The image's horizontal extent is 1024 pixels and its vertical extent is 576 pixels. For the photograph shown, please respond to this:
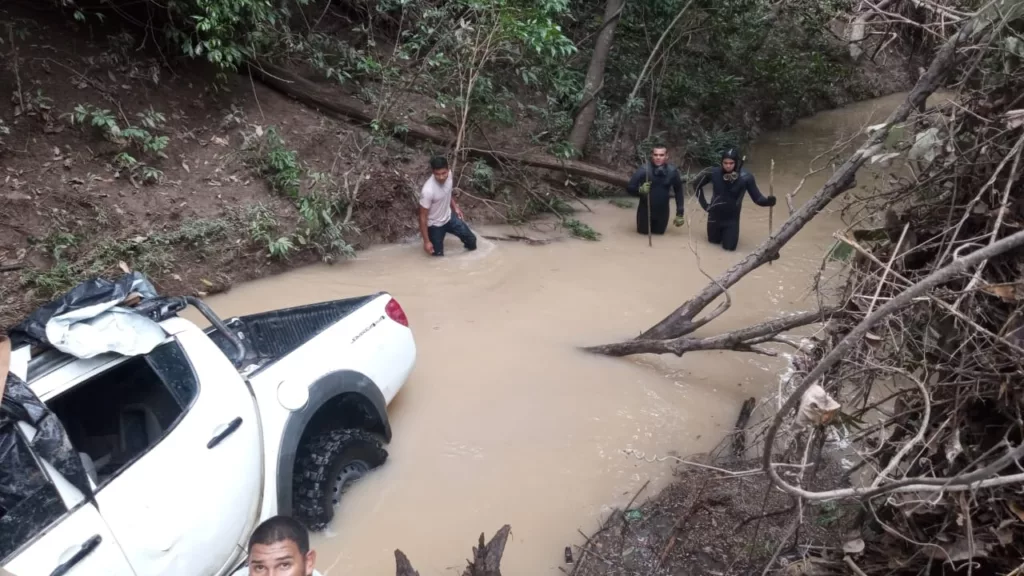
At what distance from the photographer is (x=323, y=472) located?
11.4 feet

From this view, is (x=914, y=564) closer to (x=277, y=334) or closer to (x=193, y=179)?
(x=277, y=334)

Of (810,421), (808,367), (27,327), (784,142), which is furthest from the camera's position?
(784,142)

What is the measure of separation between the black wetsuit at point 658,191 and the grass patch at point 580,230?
765 mm

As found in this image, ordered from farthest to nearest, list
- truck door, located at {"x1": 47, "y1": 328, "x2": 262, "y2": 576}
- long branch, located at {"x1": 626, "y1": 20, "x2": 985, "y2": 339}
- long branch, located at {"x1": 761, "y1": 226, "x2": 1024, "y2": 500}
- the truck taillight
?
the truck taillight < long branch, located at {"x1": 626, "y1": 20, "x2": 985, "y2": 339} < truck door, located at {"x1": 47, "y1": 328, "x2": 262, "y2": 576} < long branch, located at {"x1": 761, "y1": 226, "x2": 1024, "y2": 500}

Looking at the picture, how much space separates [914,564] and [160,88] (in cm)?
853

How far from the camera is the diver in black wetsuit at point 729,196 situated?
8531mm

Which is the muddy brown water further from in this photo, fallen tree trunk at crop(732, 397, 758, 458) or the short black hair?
the short black hair

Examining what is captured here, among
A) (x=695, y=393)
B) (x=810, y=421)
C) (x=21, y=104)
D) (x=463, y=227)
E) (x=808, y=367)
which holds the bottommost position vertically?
(x=695, y=393)

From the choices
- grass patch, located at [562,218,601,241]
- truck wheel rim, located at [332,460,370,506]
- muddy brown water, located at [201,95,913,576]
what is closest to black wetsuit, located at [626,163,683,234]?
muddy brown water, located at [201,95,913,576]

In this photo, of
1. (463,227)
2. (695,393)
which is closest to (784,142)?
(463,227)

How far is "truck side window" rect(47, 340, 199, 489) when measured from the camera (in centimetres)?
291

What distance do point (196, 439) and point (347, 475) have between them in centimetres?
117

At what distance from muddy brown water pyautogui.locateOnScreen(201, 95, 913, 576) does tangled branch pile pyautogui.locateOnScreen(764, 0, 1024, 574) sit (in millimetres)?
1453

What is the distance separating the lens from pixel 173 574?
2.52m
